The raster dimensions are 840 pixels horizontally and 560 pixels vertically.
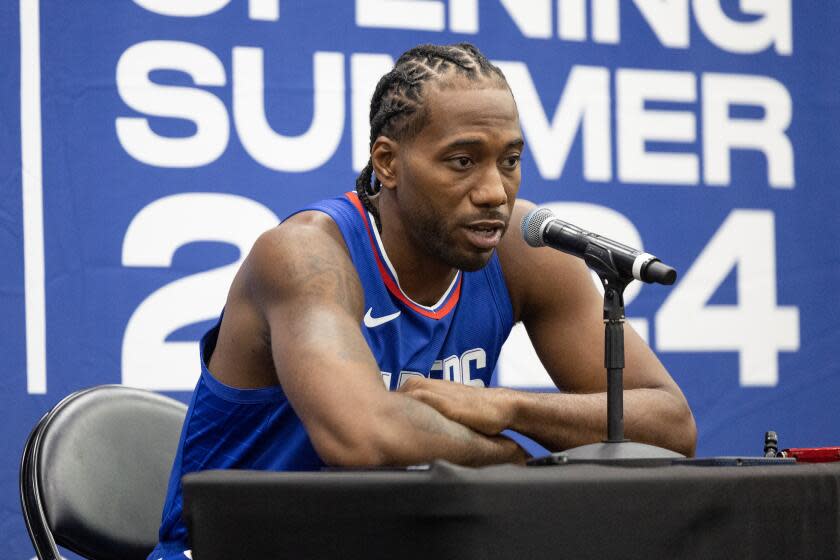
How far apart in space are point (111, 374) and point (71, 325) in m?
0.16

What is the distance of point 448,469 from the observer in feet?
3.62

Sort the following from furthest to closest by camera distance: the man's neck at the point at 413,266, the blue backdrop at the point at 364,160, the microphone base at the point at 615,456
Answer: the blue backdrop at the point at 364,160
the man's neck at the point at 413,266
the microphone base at the point at 615,456

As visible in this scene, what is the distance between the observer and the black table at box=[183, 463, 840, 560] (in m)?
1.12

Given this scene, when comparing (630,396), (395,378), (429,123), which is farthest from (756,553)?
(429,123)

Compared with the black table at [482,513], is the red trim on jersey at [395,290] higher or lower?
higher

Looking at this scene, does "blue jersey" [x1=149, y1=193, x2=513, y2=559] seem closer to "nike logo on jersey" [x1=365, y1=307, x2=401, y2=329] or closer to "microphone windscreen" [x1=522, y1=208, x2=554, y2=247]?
"nike logo on jersey" [x1=365, y1=307, x2=401, y2=329]

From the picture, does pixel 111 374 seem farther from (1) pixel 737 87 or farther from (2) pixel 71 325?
(1) pixel 737 87

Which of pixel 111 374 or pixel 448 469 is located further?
pixel 111 374

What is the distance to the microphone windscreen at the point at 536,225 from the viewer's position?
5.34 ft

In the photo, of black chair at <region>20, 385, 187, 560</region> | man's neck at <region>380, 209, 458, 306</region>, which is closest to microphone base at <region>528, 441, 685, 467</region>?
man's neck at <region>380, 209, 458, 306</region>

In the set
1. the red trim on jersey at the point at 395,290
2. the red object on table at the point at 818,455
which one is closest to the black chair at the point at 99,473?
the red trim on jersey at the point at 395,290

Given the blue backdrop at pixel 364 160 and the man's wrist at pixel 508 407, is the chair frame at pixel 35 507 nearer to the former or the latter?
the blue backdrop at pixel 364 160

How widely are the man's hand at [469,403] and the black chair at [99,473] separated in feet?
2.64

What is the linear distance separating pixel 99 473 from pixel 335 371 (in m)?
0.78
